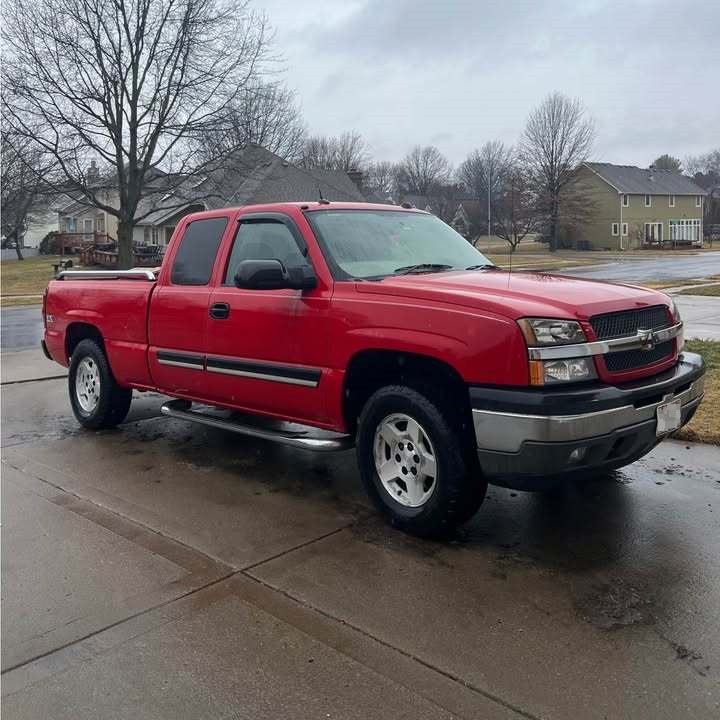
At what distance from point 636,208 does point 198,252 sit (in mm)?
71001

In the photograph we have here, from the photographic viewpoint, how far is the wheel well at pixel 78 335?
713 centimetres

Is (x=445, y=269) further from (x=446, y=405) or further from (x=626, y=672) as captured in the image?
(x=626, y=672)

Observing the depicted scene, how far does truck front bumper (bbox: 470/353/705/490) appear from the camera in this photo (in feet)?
12.5

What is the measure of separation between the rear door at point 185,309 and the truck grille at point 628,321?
288 cm

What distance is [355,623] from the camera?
3.49 metres

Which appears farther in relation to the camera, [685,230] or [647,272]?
[685,230]

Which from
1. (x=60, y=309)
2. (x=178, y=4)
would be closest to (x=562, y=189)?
(x=178, y=4)

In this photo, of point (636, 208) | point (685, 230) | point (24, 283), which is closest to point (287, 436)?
point (24, 283)

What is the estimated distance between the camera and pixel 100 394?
7004mm

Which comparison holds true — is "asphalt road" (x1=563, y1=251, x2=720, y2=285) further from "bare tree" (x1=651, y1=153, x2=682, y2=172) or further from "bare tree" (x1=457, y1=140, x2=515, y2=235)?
"bare tree" (x1=651, y1=153, x2=682, y2=172)

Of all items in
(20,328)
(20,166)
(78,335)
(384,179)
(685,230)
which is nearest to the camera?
(78,335)

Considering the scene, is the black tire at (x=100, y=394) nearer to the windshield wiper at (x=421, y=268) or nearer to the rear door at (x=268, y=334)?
the rear door at (x=268, y=334)

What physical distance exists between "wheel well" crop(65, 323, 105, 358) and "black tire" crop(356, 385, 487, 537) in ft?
11.7

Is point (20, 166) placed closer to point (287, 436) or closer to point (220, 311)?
point (220, 311)
